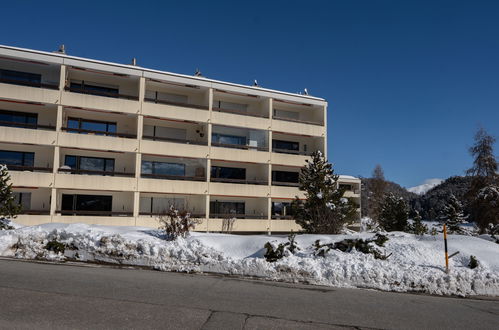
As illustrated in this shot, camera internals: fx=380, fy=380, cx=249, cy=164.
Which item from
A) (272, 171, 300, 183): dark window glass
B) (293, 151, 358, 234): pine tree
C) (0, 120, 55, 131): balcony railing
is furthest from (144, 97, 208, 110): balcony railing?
(293, 151, 358, 234): pine tree

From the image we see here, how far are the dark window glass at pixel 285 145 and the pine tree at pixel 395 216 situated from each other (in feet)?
34.5

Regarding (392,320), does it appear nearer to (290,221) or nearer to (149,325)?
(149,325)

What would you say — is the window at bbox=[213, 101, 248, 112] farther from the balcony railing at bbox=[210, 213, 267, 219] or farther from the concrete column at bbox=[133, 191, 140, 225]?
the concrete column at bbox=[133, 191, 140, 225]

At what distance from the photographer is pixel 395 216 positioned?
35.8 m

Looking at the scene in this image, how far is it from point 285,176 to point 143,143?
536 inches

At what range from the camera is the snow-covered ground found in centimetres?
1028

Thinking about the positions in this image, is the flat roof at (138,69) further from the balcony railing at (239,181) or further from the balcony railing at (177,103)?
the balcony railing at (239,181)

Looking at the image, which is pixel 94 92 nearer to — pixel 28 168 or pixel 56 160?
pixel 56 160

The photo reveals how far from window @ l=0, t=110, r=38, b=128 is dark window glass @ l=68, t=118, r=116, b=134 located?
8.15 feet

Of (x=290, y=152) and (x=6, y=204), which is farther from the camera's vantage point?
(x=290, y=152)

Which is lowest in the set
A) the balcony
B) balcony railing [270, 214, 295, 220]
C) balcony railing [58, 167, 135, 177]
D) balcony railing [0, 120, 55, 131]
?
balcony railing [270, 214, 295, 220]

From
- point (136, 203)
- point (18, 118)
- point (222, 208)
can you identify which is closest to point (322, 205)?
point (222, 208)

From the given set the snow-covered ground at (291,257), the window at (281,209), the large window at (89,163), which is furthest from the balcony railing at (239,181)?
the snow-covered ground at (291,257)

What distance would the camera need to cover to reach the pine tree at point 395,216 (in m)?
35.4
